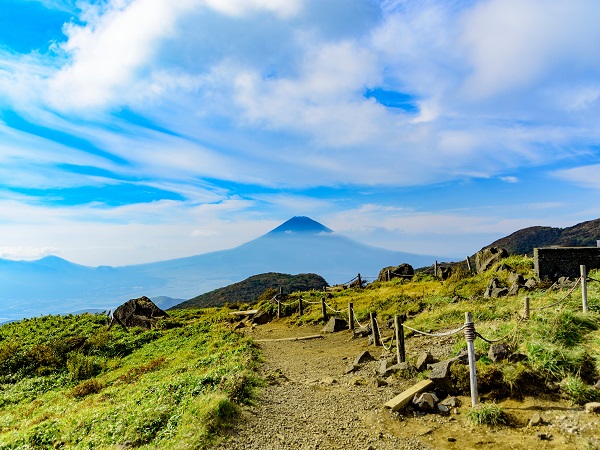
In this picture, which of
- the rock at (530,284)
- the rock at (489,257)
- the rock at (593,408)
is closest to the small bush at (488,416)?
the rock at (593,408)

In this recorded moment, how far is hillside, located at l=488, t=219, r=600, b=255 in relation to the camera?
86312mm

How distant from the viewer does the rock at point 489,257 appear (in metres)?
29.0

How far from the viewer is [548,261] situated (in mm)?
20469

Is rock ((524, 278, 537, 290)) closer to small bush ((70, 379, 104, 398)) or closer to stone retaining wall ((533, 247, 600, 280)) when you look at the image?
stone retaining wall ((533, 247, 600, 280))

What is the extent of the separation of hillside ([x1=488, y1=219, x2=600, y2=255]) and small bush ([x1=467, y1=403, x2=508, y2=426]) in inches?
3453

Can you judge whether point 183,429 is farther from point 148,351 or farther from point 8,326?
point 8,326

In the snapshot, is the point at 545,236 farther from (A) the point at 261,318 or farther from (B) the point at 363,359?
(B) the point at 363,359

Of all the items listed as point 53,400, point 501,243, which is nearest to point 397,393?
point 53,400

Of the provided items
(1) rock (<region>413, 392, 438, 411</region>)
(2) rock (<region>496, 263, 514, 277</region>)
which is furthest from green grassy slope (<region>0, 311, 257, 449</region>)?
(2) rock (<region>496, 263, 514, 277</region>)

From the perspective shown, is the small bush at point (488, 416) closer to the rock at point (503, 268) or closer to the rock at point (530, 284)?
the rock at point (530, 284)

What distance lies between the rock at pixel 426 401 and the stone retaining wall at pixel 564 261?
15.3m

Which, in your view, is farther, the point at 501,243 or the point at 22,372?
the point at 501,243

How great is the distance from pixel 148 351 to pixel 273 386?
13.3 metres

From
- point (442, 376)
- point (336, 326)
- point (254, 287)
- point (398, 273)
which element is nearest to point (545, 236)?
point (254, 287)
